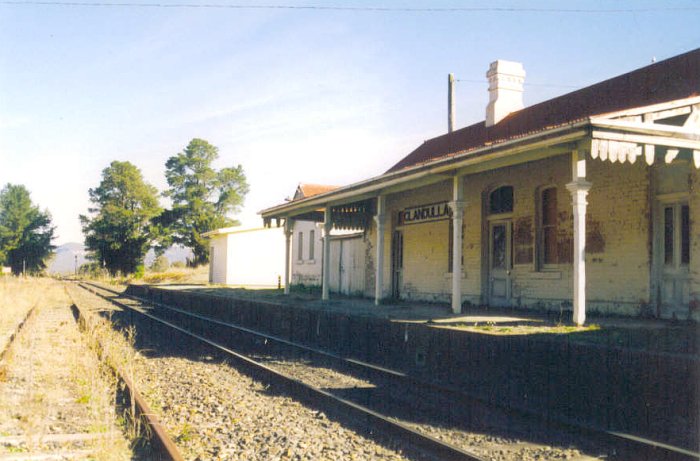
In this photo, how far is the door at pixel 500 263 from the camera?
13320mm

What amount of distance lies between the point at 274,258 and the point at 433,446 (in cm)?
2984

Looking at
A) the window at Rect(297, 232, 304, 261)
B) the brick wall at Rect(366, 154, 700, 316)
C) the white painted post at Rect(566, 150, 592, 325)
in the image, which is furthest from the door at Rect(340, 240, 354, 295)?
the white painted post at Rect(566, 150, 592, 325)

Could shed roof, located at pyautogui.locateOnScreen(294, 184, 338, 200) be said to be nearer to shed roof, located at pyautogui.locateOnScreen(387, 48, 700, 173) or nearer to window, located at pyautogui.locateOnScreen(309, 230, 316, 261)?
window, located at pyautogui.locateOnScreen(309, 230, 316, 261)

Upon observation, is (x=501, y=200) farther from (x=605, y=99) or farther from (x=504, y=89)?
(x=504, y=89)

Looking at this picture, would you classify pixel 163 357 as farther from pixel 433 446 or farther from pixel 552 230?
pixel 552 230

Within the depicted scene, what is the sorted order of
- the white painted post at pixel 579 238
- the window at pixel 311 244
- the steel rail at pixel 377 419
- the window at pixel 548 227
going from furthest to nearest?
the window at pixel 311 244 < the window at pixel 548 227 < the white painted post at pixel 579 238 < the steel rail at pixel 377 419

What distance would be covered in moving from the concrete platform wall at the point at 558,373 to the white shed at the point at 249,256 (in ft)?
71.5

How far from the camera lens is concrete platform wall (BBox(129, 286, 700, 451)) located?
6.23 meters

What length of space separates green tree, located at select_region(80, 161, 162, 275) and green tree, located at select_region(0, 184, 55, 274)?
17.2 meters

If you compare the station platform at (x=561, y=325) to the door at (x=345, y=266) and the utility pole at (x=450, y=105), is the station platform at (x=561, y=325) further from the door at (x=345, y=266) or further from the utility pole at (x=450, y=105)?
the utility pole at (x=450, y=105)

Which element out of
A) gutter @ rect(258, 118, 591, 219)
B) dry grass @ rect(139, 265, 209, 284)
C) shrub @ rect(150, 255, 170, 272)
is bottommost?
dry grass @ rect(139, 265, 209, 284)

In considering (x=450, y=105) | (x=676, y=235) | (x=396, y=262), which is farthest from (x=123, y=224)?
(x=676, y=235)

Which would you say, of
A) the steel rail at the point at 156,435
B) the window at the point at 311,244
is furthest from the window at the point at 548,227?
the window at the point at 311,244

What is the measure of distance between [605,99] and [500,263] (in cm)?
408
